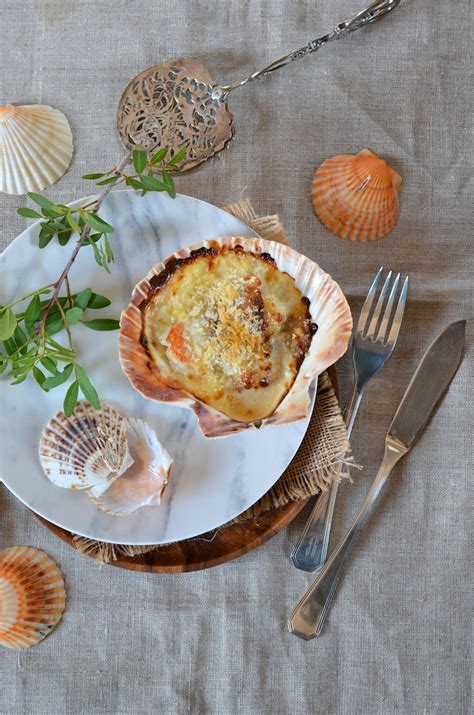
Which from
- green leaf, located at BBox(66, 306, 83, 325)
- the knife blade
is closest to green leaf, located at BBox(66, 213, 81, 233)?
green leaf, located at BBox(66, 306, 83, 325)

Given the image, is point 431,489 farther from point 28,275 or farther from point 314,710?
point 28,275

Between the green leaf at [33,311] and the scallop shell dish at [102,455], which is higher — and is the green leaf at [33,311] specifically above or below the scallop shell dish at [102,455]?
above

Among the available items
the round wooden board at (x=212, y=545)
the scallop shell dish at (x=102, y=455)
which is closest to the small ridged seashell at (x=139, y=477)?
the scallop shell dish at (x=102, y=455)

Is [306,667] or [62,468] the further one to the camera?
[306,667]

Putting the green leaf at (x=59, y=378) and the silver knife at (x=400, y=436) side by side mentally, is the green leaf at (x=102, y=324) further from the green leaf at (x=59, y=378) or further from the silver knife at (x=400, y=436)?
the silver knife at (x=400, y=436)

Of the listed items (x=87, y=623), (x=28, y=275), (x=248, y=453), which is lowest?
(x=87, y=623)

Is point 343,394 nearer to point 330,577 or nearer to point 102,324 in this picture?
point 330,577

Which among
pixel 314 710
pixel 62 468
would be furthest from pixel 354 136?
pixel 314 710
